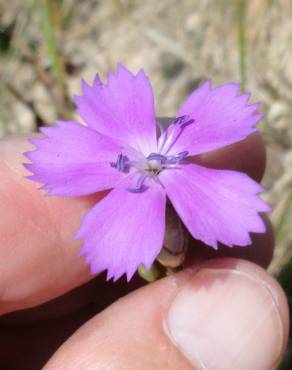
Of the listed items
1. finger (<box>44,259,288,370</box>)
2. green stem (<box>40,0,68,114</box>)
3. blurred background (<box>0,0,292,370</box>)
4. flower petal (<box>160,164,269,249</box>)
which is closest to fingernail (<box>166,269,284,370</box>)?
finger (<box>44,259,288,370</box>)

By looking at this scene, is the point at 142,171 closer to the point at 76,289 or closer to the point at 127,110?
the point at 127,110

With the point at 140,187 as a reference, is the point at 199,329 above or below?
below

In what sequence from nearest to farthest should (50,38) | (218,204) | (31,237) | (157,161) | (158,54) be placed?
(218,204)
(157,161)
(31,237)
(50,38)
(158,54)

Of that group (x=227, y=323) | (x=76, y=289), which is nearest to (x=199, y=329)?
(x=227, y=323)

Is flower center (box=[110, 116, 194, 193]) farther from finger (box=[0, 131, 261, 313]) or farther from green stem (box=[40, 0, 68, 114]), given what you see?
green stem (box=[40, 0, 68, 114])

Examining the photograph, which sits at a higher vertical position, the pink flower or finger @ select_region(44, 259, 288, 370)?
the pink flower

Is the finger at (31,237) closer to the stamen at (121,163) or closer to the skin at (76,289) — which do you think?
the skin at (76,289)

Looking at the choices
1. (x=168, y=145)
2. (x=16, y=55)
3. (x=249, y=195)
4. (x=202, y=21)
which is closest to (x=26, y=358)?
(x=168, y=145)

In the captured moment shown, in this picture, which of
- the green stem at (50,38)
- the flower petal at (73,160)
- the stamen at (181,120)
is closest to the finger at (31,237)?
the flower petal at (73,160)
